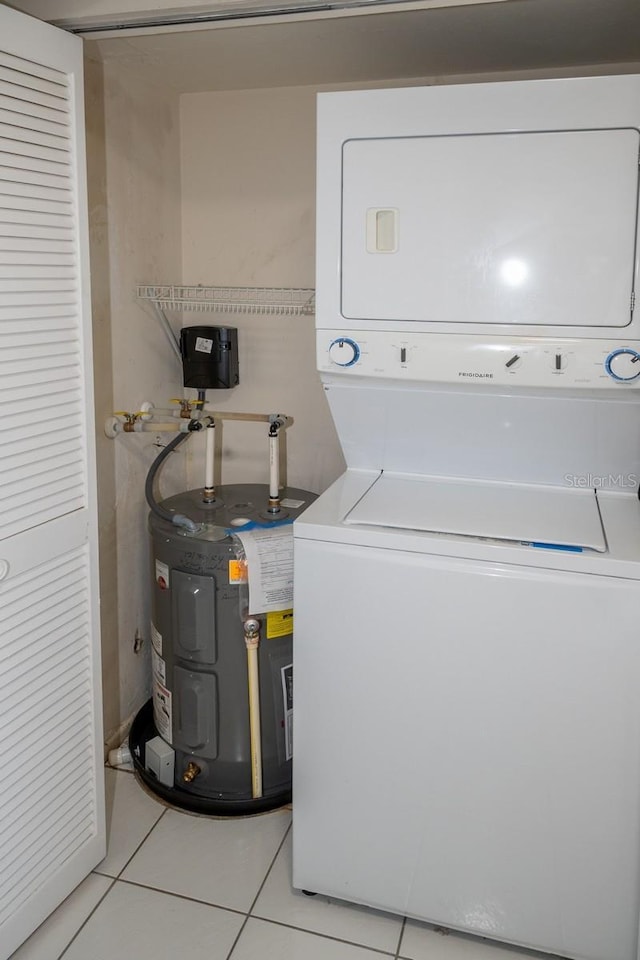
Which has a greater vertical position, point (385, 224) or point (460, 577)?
point (385, 224)

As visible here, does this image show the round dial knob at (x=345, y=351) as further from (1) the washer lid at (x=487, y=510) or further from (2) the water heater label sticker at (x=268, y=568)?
(2) the water heater label sticker at (x=268, y=568)

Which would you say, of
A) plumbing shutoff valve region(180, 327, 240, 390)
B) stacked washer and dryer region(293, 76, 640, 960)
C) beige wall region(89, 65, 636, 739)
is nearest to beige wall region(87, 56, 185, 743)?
beige wall region(89, 65, 636, 739)

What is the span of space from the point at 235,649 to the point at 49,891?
0.70m

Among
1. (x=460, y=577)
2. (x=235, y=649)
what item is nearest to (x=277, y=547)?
(x=235, y=649)

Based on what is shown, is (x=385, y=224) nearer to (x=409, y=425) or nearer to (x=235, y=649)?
(x=409, y=425)

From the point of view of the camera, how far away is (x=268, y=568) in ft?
6.72

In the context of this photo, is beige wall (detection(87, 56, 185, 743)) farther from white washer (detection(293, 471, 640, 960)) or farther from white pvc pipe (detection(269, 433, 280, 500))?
white washer (detection(293, 471, 640, 960))

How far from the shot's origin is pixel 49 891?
1784mm

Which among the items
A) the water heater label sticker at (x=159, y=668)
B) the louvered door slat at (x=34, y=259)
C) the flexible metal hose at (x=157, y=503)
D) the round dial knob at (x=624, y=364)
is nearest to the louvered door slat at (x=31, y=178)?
the louvered door slat at (x=34, y=259)

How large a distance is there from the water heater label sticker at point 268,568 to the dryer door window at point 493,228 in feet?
2.15

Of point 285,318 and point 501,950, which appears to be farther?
point 285,318

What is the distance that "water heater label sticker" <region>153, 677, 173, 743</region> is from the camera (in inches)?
88.3

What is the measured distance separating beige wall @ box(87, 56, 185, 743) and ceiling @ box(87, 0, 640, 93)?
0.47ft

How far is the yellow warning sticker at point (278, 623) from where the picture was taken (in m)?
2.10
